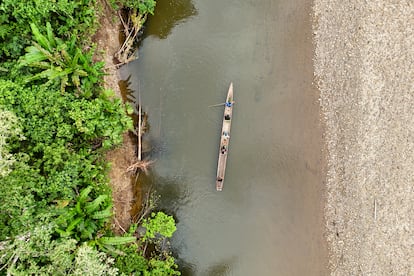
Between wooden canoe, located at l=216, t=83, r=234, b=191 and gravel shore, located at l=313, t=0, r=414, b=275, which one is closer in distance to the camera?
gravel shore, located at l=313, t=0, r=414, b=275

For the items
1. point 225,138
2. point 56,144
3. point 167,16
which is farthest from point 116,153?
point 167,16

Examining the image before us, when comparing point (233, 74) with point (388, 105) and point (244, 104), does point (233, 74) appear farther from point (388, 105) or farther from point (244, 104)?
point (388, 105)

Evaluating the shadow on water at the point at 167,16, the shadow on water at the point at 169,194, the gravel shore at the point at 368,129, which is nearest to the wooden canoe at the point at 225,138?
the shadow on water at the point at 169,194

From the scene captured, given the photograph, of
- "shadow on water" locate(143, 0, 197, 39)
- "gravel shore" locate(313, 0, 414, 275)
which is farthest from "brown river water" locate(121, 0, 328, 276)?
"gravel shore" locate(313, 0, 414, 275)

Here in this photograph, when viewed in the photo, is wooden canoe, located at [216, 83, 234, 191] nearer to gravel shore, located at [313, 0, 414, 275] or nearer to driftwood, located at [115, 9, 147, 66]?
gravel shore, located at [313, 0, 414, 275]

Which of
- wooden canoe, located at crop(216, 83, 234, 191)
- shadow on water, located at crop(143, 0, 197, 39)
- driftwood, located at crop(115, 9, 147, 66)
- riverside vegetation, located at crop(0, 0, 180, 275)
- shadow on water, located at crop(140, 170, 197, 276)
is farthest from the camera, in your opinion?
shadow on water, located at crop(140, 170, 197, 276)

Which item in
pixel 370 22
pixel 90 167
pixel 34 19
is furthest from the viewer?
pixel 370 22

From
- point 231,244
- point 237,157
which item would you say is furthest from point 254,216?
point 237,157

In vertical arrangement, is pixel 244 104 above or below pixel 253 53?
below
